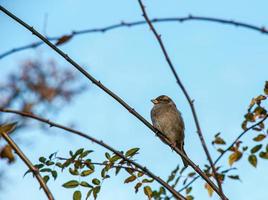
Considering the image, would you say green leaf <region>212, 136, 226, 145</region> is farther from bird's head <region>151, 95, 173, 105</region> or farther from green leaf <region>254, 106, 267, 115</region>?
bird's head <region>151, 95, 173, 105</region>

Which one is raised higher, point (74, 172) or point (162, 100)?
point (162, 100)

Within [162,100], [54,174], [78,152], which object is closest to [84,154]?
[78,152]

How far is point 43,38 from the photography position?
1.54 m

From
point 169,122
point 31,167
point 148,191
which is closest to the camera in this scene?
point 31,167

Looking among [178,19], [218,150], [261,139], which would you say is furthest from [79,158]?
[178,19]

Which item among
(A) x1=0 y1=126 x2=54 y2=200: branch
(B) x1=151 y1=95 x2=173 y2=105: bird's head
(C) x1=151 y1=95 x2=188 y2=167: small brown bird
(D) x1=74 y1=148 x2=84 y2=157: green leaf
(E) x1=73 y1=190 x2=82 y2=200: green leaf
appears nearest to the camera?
(A) x1=0 y1=126 x2=54 y2=200: branch

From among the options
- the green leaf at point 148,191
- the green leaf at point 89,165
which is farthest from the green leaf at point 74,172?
the green leaf at point 148,191

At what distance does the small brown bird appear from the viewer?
16.6 ft

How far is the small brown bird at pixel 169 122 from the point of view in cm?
505

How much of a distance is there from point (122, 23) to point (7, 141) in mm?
428

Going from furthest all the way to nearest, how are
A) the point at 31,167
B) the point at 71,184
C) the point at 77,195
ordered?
the point at 71,184
the point at 77,195
the point at 31,167

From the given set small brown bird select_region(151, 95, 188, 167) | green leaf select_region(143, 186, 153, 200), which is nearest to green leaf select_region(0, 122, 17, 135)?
green leaf select_region(143, 186, 153, 200)

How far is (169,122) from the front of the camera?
508 cm

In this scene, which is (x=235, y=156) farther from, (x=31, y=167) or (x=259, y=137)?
(x=31, y=167)
